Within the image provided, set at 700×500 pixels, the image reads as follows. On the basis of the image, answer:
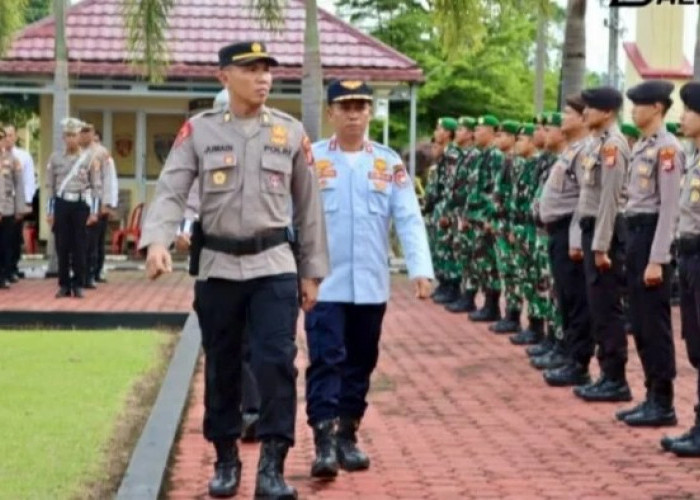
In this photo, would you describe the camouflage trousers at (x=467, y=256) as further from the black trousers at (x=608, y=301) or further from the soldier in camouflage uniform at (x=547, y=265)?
the black trousers at (x=608, y=301)

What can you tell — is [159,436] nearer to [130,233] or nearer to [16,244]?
[16,244]

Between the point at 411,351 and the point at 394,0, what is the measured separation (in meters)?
27.2

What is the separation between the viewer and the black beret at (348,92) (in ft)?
29.0

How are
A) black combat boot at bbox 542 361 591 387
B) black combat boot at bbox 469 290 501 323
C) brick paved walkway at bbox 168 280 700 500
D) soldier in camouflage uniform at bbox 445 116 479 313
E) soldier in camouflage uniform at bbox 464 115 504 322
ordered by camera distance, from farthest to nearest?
1. soldier in camouflage uniform at bbox 445 116 479 313
2. black combat boot at bbox 469 290 501 323
3. soldier in camouflage uniform at bbox 464 115 504 322
4. black combat boot at bbox 542 361 591 387
5. brick paved walkway at bbox 168 280 700 500

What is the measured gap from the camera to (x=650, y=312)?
10578 mm

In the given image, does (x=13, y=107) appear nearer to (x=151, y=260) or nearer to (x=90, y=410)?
(x=90, y=410)

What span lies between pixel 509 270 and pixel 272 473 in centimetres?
835

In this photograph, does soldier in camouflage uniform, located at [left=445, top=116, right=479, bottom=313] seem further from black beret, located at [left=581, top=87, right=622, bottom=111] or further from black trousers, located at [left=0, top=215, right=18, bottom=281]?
black trousers, located at [left=0, top=215, right=18, bottom=281]

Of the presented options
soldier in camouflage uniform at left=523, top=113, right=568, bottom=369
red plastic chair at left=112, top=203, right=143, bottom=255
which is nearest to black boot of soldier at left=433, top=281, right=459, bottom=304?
soldier in camouflage uniform at left=523, top=113, right=568, bottom=369

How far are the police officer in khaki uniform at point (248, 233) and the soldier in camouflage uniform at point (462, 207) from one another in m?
9.65

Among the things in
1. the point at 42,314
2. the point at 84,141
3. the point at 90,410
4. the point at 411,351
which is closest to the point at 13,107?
the point at 84,141

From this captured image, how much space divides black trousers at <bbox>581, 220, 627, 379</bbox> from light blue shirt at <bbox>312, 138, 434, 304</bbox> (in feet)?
9.17

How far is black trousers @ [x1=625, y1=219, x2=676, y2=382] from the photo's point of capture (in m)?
10.5

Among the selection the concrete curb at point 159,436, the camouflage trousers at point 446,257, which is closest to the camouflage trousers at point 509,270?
the camouflage trousers at point 446,257
